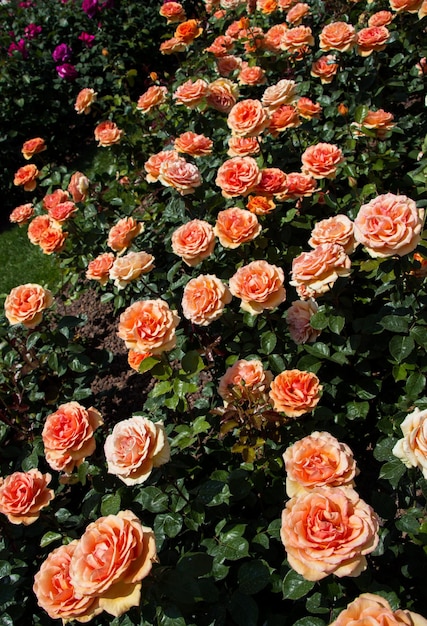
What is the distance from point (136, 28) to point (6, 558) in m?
6.45

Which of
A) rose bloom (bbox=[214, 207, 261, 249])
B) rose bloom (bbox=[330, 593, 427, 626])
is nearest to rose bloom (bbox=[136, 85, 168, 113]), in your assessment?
rose bloom (bbox=[214, 207, 261, 249])

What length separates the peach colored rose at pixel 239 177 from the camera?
1979 mm

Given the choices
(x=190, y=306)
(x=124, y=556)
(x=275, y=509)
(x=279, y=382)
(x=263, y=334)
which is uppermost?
(x=124, y=556)

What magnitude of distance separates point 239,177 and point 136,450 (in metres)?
1.18

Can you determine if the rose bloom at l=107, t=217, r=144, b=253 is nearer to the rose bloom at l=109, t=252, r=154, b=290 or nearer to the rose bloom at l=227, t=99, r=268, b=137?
the rose bloom at l=109, t=252, r=154, b=290

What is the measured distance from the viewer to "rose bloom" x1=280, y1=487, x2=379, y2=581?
3.09ft

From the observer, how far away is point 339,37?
8.45 ft

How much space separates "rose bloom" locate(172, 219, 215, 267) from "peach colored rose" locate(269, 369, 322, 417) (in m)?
0.61

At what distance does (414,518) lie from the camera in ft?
4.41

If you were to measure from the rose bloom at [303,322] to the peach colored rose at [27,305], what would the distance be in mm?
1027

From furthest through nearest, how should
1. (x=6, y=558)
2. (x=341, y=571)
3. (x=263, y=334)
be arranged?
(x=263, y=334) < (x=6, y=558) < (x=341, y=571)

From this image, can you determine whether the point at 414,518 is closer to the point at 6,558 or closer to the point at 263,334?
the point at 263,334

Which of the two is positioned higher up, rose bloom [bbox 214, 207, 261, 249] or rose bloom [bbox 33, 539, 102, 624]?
rose bloom [bbox 33, 539, 102, 624]

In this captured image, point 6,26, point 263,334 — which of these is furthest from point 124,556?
point 6,26
